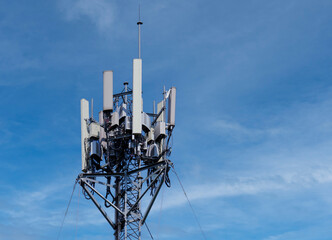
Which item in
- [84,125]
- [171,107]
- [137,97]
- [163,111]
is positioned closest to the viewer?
[137,97]

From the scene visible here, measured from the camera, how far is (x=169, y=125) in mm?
62125

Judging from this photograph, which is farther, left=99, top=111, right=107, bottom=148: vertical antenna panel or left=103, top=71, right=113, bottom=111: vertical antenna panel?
left=99, top=111, right=107, bottom=148: vertical antenna panel

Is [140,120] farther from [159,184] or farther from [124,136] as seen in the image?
[159,184]

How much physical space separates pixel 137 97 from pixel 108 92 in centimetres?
370

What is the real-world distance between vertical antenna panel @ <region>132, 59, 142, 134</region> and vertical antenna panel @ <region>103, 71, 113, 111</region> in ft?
10.2

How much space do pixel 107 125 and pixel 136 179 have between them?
7.15 meters

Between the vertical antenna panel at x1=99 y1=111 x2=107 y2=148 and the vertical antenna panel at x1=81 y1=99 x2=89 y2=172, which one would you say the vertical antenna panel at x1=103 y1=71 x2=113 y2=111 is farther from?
the vertical antenna panel at x1=81 y1=99 x2=89 y2=172

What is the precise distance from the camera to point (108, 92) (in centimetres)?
6066

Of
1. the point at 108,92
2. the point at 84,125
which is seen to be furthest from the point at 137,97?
the point at 84,125

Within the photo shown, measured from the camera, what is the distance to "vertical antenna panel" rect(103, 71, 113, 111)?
2389 inches

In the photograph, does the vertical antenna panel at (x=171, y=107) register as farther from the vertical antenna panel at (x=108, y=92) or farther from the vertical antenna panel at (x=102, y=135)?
the vertical antenna panel at (x=102, y=135)

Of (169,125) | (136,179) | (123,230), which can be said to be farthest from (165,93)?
(123,230)

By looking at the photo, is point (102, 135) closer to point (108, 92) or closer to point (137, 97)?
point (108, 92)

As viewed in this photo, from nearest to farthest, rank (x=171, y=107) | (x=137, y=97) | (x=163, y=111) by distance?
(x=137, y=97)
(x=171, y=107)
(x=163, y=111)
